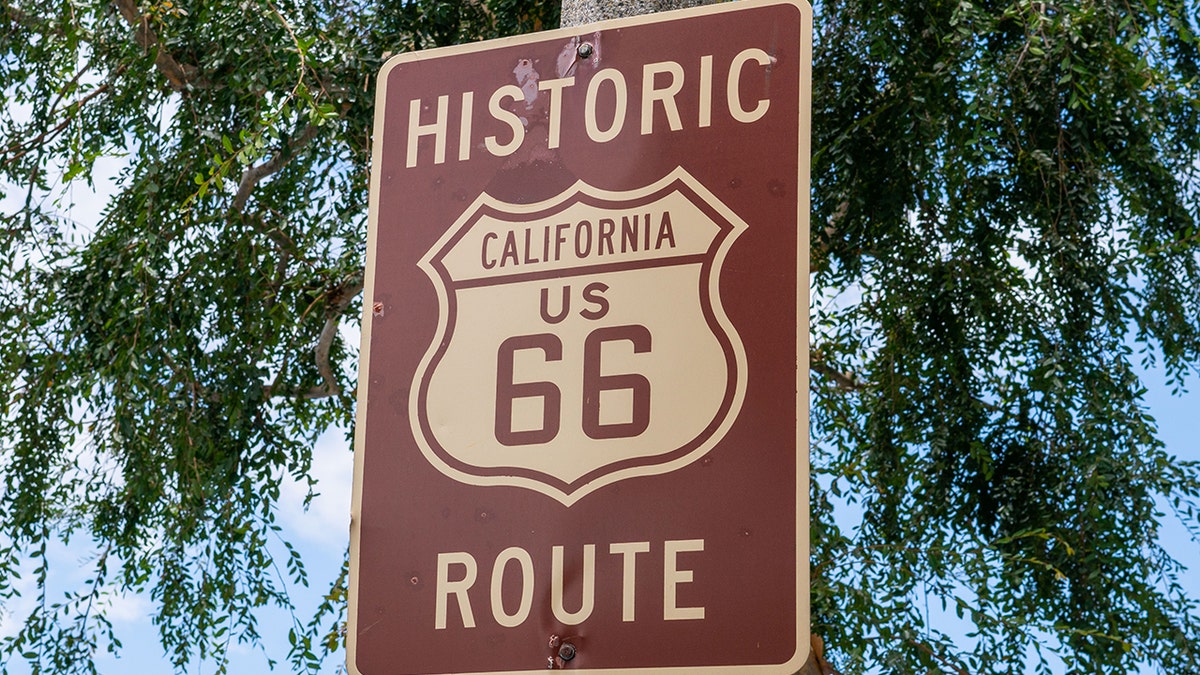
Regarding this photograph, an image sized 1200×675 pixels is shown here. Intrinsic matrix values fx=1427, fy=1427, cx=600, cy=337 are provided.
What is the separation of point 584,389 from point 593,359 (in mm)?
36

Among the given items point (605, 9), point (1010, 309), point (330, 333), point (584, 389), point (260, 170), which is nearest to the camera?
point (584, 389)

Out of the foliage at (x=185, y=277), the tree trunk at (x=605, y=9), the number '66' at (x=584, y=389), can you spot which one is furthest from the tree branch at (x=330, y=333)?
the number '66' at (x=584, y=389)

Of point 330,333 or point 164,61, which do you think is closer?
point 164,61

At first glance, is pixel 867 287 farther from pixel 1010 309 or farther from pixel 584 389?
pixel 584 389

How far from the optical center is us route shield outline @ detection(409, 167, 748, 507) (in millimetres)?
1558

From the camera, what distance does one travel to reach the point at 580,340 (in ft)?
5.32

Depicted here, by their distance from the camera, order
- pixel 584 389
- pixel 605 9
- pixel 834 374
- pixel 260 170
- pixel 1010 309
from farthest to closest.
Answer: pixel 834 374
pixel 260 170
pixel 1010 309
pixel 605 9
pixel 584 389

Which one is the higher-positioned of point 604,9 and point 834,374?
point 604,9

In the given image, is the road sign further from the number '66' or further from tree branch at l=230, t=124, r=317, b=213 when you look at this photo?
tree branch at l=230, t=124, r=317, b=213

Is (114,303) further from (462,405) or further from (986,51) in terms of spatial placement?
(462,405)

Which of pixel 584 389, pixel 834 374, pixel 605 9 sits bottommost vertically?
pixel 584 389

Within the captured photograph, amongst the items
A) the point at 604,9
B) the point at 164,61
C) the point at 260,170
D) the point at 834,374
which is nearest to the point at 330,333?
the point at 260,170

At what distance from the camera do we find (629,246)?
5.45ft

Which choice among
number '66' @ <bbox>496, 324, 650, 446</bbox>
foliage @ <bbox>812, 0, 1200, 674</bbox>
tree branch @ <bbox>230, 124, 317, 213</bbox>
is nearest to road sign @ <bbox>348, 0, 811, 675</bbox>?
number '66' @ <bbox>496, 324, 650, 446</bbox>
